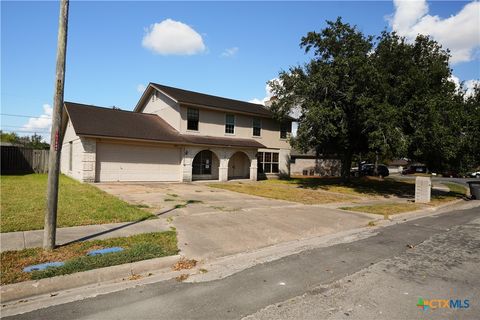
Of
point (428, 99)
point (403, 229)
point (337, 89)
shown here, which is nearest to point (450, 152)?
point (428, 99)

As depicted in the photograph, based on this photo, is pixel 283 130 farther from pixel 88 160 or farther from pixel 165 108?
pixel 88 160

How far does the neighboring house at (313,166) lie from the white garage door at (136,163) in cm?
1889

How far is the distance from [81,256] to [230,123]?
21839 mm

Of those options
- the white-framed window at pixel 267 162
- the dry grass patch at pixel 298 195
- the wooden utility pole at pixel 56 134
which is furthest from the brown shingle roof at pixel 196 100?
the wooden utility pole at pixel 56 134

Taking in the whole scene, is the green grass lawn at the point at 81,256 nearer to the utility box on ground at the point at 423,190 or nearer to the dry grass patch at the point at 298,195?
the dry grass patch at the point at 298,195

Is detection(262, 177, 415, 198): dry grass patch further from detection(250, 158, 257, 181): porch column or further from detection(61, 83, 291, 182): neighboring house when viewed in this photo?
detection(61, 83, 291, 182): neighboring house

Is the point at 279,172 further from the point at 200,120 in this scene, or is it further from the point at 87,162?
the point at 87,162

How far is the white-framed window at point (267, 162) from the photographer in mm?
28547

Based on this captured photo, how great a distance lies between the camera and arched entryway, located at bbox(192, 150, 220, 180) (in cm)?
A: 2466

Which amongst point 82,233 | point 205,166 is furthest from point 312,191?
point 82,233

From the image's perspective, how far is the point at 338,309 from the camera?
13.3 ft

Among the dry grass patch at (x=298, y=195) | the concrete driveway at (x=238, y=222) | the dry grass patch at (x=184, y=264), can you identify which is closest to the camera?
the dry grass patch at (x=184, y=264)

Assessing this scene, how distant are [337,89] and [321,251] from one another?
16107 mm

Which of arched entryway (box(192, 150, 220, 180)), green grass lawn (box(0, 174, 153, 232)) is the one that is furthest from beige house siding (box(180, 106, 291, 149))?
green grass lawn (box(0, 174, 153, 232))
